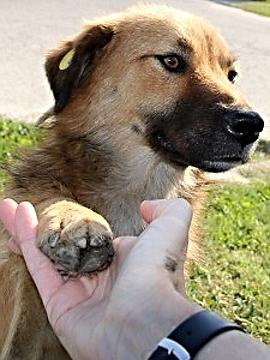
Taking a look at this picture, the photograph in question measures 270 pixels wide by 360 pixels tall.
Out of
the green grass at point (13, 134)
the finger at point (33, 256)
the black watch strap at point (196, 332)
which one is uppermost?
the black watch strap at point (196, 332)

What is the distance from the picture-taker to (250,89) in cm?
1466

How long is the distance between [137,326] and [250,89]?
12.5 metres

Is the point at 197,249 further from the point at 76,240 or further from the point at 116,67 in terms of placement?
the point at 76,240

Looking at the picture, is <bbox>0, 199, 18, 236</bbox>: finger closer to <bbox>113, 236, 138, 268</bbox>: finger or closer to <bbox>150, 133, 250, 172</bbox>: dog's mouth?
<bbox>113, 236, 138, 268</bbox>: finger

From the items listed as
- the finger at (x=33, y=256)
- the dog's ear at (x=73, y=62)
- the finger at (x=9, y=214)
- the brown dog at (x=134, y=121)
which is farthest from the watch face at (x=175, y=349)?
the dog's ear at (x=73, y=62)

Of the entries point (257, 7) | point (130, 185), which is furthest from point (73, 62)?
point (257, 7)

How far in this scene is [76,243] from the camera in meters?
3.37

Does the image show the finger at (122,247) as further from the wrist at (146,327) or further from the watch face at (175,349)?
the watch face at (175,349)

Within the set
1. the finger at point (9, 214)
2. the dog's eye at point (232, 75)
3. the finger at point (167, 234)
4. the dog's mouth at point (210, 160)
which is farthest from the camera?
the dog's eye at point (232, 75)

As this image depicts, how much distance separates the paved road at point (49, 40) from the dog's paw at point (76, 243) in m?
6.04

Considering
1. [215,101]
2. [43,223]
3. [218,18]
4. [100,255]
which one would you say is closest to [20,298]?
[43,223]

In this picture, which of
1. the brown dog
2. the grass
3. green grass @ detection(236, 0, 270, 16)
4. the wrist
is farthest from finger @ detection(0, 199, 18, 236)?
green grass @ detection(236, 0, 270, 16)

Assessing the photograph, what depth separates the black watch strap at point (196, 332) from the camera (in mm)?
2189

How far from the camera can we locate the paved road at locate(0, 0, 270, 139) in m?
11.9
